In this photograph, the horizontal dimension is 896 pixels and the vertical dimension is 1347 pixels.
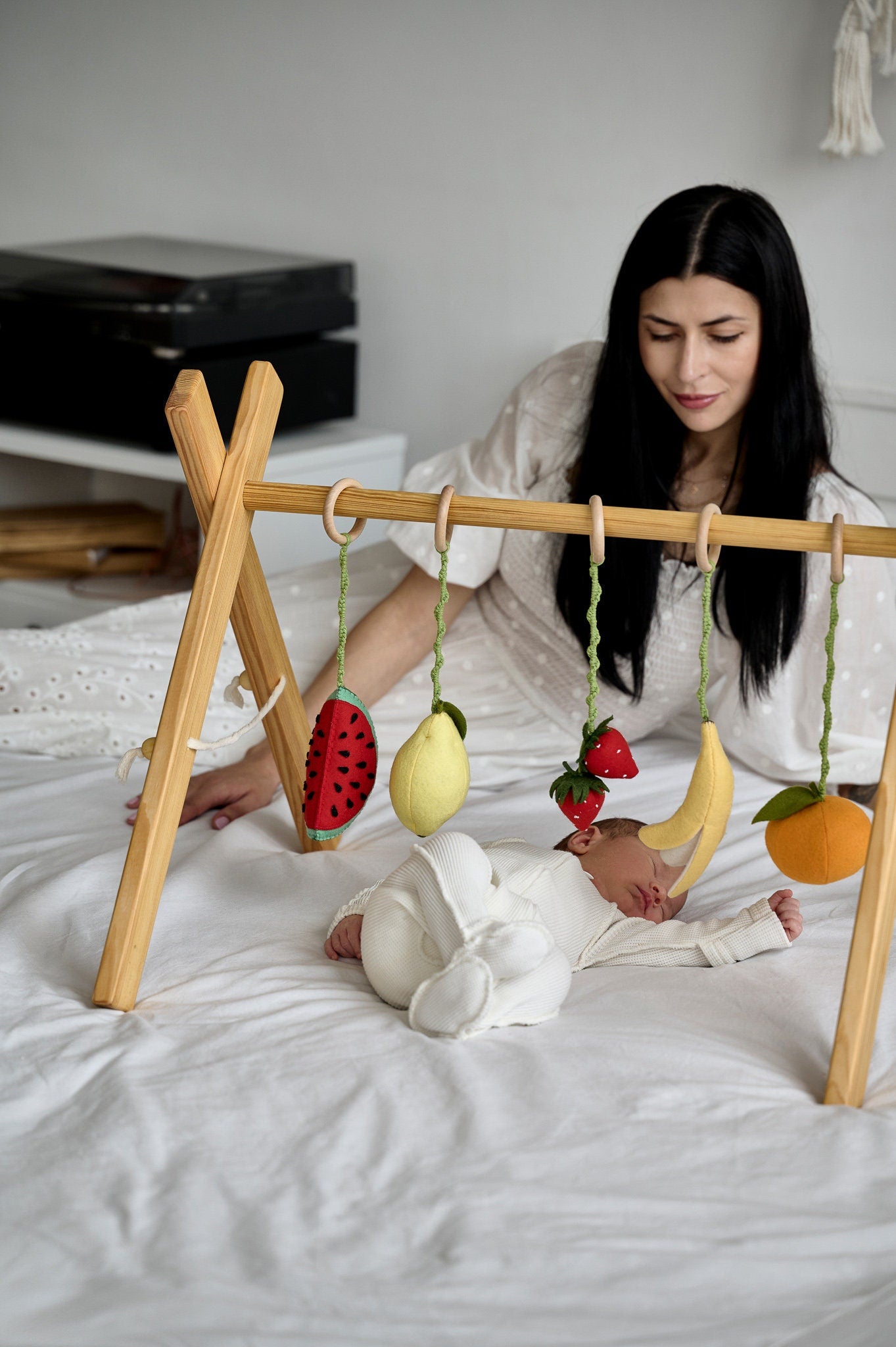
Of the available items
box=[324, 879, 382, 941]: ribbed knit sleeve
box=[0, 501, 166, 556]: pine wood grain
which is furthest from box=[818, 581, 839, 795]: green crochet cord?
box=[0, 501, 166, 556]: pine wood grain

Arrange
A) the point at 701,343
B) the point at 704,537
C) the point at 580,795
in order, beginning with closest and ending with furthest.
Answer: the point at 704,537, the point at 580,795, the point at 701,343

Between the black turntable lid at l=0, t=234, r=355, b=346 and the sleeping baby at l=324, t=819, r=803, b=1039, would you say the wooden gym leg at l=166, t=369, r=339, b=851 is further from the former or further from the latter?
the black turntable lid at l=0, t=234, r=355, b=346

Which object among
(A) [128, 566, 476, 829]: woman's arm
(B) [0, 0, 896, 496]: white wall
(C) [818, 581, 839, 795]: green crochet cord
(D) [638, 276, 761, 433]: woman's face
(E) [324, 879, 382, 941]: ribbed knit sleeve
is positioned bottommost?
(E) [324, 879, 382, 941]: ribbed knit sleeve

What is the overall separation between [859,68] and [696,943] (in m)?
1.27

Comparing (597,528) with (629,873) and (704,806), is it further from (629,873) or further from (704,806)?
(629,873)

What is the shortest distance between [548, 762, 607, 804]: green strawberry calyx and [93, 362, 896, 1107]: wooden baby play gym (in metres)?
0.11

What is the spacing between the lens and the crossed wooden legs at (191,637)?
1.00 metres

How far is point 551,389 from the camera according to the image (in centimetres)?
154

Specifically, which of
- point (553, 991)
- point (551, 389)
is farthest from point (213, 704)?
point (553, 991)

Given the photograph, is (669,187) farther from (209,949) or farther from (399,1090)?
(399,1090)

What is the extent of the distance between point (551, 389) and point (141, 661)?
1.97 feet

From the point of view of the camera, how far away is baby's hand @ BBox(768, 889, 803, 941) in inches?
43.5

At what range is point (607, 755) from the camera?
102 cm

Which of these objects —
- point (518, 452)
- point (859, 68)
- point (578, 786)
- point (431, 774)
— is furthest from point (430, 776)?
point (859, 68)
